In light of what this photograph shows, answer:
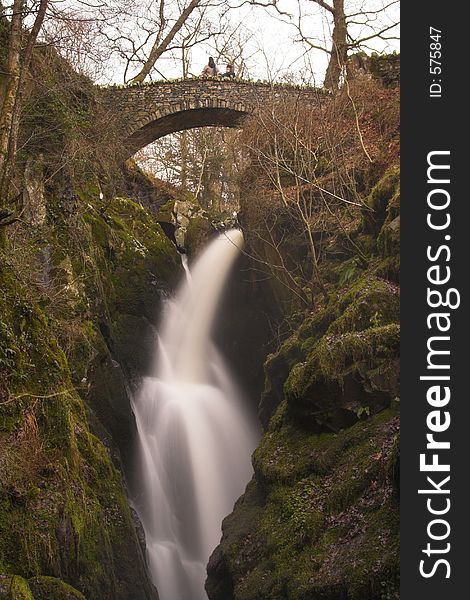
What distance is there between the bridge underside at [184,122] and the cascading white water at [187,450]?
604 cm

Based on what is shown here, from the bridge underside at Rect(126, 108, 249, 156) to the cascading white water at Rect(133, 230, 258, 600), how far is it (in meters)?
6.04

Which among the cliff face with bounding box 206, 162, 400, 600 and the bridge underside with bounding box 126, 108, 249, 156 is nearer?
the cliff face with bounding box 206, 162, 400, 600

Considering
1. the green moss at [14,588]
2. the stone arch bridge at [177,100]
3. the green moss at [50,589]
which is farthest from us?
the stone arch bridge at [177,100]

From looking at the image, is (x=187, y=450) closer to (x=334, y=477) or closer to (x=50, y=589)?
(x=334, y=477)

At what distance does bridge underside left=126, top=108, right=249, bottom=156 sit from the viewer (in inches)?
816

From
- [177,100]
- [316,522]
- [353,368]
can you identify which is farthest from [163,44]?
[316,522]

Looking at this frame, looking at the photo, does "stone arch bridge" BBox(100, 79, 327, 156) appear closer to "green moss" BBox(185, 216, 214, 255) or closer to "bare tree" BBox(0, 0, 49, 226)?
"green moss" BBox(185, 216, 214, 255)

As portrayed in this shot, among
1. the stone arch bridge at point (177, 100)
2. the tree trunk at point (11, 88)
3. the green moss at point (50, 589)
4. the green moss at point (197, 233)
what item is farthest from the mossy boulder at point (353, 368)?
the stone arch bridge at point (177, 100)

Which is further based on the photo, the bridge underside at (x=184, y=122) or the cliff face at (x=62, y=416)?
the bridge underside at (x=184, y=122)

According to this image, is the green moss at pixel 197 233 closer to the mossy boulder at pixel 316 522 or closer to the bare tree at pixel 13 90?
the mossy boulder at pixel 316 522

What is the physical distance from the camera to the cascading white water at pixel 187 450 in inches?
444

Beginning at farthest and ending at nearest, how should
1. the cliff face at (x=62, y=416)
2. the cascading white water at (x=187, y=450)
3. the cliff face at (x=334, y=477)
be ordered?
the cascading white water at (x=187, y=450)
the cliff face at (x=334, y=477)
the cliff face at (x=62, y=416)

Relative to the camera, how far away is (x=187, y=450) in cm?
1294

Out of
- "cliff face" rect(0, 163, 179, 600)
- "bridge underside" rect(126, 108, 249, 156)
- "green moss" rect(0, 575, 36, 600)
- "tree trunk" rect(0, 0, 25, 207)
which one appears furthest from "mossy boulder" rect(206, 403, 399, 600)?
"bridge underside" rect(126, 108, 249, 156)
